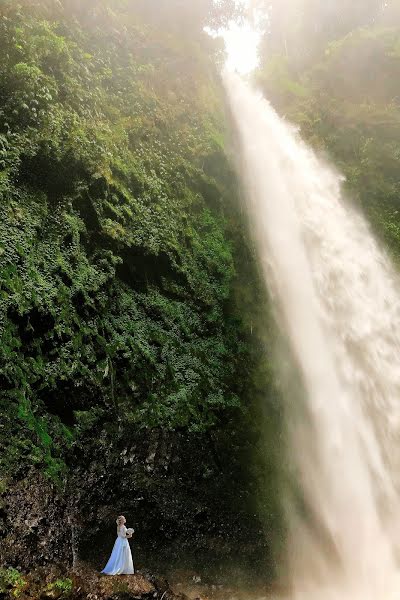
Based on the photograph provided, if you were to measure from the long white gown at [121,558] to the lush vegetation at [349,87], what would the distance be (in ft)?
40.5

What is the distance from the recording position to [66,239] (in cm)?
743

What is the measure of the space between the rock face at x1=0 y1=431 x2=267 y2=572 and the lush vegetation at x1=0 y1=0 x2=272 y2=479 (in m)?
0.37

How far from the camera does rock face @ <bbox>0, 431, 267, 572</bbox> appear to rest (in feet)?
18.7

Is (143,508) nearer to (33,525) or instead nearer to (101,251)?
(33,525)

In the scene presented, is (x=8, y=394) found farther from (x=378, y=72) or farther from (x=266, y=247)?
(x=378, y=72)

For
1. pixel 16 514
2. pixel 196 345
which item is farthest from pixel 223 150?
pixel 16 514

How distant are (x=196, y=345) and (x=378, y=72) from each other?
2138cm

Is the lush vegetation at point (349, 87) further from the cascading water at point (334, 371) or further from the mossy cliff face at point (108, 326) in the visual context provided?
the mossy cliff face at point (108, 326)

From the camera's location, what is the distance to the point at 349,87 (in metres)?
22.9

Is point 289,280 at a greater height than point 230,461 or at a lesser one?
greater

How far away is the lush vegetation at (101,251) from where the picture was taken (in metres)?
6.46

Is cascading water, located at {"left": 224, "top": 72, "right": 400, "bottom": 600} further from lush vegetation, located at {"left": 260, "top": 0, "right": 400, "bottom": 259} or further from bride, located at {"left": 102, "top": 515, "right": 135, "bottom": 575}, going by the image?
bride, located at {"left": 102, "top": 515, "right": 135, "bottom": 575}

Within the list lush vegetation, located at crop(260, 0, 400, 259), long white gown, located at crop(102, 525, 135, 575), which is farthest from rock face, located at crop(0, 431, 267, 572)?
lush vegetation, located at crop(260, 0, 400, 259)

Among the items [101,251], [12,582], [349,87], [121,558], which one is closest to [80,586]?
[121,558]
